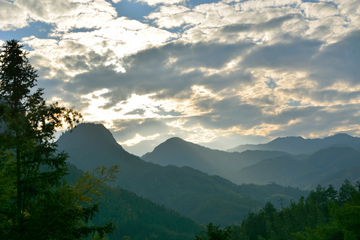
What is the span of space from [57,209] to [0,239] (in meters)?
2.77

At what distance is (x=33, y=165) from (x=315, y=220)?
108837mm

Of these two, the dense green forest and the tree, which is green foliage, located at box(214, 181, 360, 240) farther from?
the tree

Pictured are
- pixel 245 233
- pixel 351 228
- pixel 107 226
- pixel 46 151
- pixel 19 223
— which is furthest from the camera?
pixel 245 233

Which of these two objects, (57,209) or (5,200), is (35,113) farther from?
(5,200)

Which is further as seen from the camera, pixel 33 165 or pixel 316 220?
pixel 316 220

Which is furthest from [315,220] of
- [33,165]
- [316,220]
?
[33,165]

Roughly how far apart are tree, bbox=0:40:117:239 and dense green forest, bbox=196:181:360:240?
35.9ft

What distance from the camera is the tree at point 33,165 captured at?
12508mm

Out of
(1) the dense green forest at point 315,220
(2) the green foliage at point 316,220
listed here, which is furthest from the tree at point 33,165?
(2) the green foliage at point 316,220

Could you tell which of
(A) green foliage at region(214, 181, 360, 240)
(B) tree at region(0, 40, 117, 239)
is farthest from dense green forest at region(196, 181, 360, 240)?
(B) tree at region(0, 40, 117, 239)

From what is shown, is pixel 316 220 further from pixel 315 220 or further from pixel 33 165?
pixel 33 165

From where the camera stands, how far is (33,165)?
46.6ft

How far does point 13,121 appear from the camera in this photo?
12164 millimetres

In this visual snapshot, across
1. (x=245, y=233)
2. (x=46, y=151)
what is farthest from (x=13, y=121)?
(x=245, y=233)
